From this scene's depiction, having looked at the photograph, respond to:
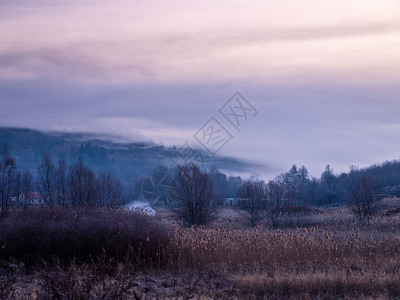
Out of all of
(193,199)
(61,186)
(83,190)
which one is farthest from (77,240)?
(61,186)

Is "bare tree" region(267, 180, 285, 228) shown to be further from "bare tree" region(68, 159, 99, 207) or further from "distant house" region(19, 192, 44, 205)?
"distant house" region(19, 192, 44, 205)

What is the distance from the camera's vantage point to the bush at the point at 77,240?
14781 millimetres

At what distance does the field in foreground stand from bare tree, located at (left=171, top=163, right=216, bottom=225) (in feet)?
51.8

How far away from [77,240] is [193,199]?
19959mm

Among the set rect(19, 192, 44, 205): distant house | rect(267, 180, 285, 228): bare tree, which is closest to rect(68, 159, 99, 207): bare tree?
rect(19, 192, 44, 205): distant house

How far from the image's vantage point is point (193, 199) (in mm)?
34688

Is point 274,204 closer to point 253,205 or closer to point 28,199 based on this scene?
point 253,205

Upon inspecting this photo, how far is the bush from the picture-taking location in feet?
48.5

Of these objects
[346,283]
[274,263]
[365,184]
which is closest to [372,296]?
[346,283]

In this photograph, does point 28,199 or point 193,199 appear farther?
point 28,199

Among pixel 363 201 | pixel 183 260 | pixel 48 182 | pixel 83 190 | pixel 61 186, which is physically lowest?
pixel 183 260

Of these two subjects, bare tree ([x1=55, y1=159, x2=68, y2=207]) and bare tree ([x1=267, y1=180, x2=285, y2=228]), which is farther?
bare tree ([x1=267, y1=180, x2=285, y2=228])

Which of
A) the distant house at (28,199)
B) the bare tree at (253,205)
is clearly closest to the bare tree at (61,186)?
the distant house at (28,199)

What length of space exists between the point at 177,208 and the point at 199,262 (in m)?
20.4
